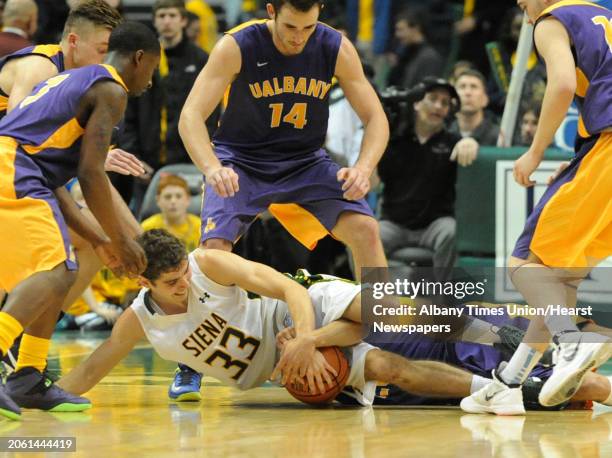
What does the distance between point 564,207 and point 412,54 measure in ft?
24.2

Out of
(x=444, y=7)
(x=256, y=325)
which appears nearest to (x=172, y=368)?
(x=256, y=325)

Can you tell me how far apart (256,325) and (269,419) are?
62cm

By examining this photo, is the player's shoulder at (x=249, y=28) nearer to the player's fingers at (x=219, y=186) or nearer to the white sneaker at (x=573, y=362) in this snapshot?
the player's fingers at (x=219, y=186)

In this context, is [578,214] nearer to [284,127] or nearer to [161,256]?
[284,127]

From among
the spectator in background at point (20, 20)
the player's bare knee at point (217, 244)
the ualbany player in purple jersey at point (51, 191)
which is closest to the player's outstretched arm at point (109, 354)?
the ualbany player in purple jersey at point (51, 191)

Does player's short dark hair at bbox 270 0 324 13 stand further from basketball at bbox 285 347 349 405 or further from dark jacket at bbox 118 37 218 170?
dark jacket at bbox 118 37 218 170

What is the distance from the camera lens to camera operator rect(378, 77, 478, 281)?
384 inches

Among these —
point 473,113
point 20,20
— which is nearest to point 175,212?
point 20,20

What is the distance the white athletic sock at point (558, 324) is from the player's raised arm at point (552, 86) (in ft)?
2.15

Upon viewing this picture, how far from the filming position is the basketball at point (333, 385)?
5.39 metres

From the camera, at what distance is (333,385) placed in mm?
5383

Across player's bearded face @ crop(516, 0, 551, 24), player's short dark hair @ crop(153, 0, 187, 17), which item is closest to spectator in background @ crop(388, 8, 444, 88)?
player's short dark hair @ crop(153, 0, 187, 17)

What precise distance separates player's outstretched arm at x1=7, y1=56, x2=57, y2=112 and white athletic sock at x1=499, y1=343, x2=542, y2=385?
2.68m

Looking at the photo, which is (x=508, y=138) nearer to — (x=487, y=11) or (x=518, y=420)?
(x=487, y=11)
